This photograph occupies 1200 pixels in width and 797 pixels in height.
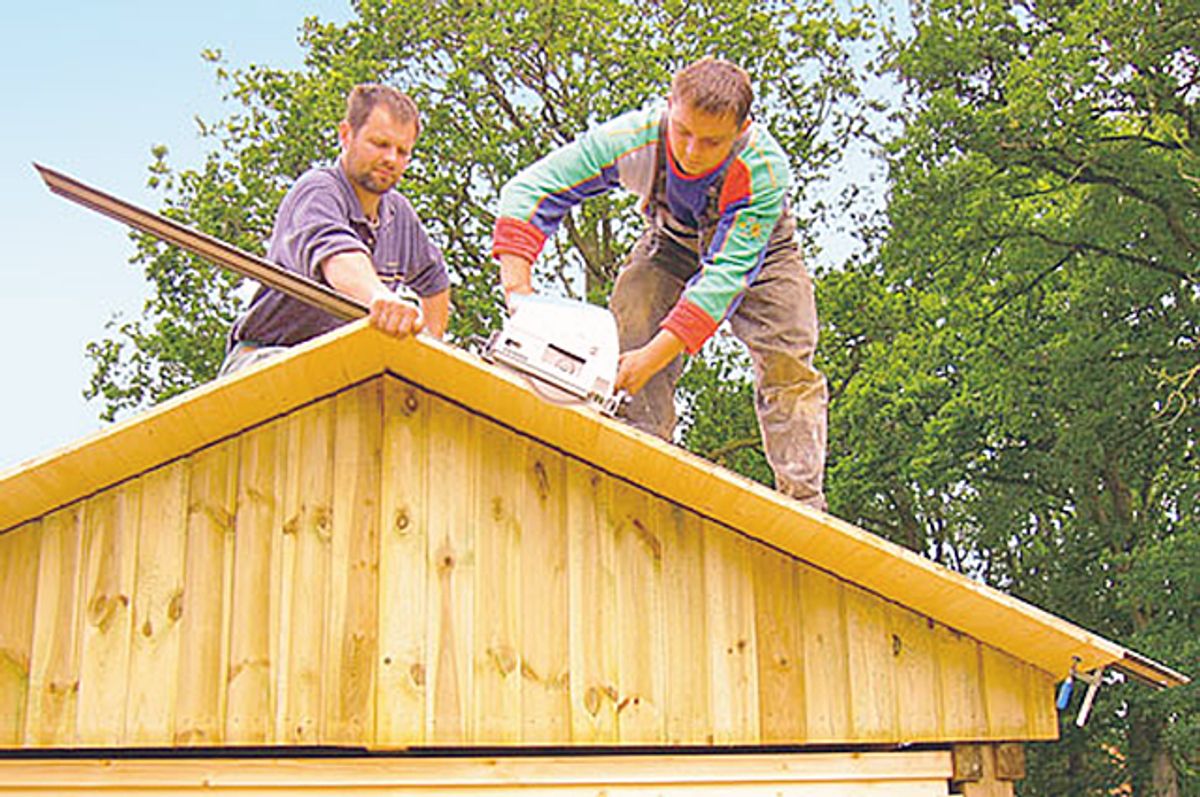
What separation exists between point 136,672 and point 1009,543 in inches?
804

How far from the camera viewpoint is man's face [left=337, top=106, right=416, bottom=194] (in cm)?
494

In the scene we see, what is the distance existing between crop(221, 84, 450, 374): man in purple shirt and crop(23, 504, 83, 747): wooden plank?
0.88 metres

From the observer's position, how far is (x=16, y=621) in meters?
4.37

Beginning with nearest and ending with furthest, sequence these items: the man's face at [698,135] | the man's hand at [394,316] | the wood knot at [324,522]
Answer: the man's hand at [394,316], the wood knot at [324,522], the man's face at [698,135]

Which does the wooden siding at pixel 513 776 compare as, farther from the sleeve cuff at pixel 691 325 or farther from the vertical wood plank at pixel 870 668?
the sleeve cuff at pixel 691 325

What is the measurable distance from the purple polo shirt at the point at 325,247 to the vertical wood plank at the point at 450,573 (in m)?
0.63

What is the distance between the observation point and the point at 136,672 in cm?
439

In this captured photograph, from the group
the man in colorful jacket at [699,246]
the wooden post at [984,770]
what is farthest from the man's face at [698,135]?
the wooden post at [984,770]

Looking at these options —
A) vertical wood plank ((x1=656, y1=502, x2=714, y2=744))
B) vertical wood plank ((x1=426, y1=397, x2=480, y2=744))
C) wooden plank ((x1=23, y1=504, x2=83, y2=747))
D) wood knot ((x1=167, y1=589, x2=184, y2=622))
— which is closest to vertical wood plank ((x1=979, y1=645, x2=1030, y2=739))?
vertical wood plank ((x1=656, y1=502, x2=714, y2=744))

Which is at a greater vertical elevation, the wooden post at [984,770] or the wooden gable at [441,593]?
the wooden gable at [441,593]

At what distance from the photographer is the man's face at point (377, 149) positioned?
4.94 metres

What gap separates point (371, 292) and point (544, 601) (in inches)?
44.1

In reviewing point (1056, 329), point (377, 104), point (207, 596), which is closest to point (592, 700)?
point (207, 596)

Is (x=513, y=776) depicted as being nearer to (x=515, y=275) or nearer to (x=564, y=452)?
(x=564, y=452)
